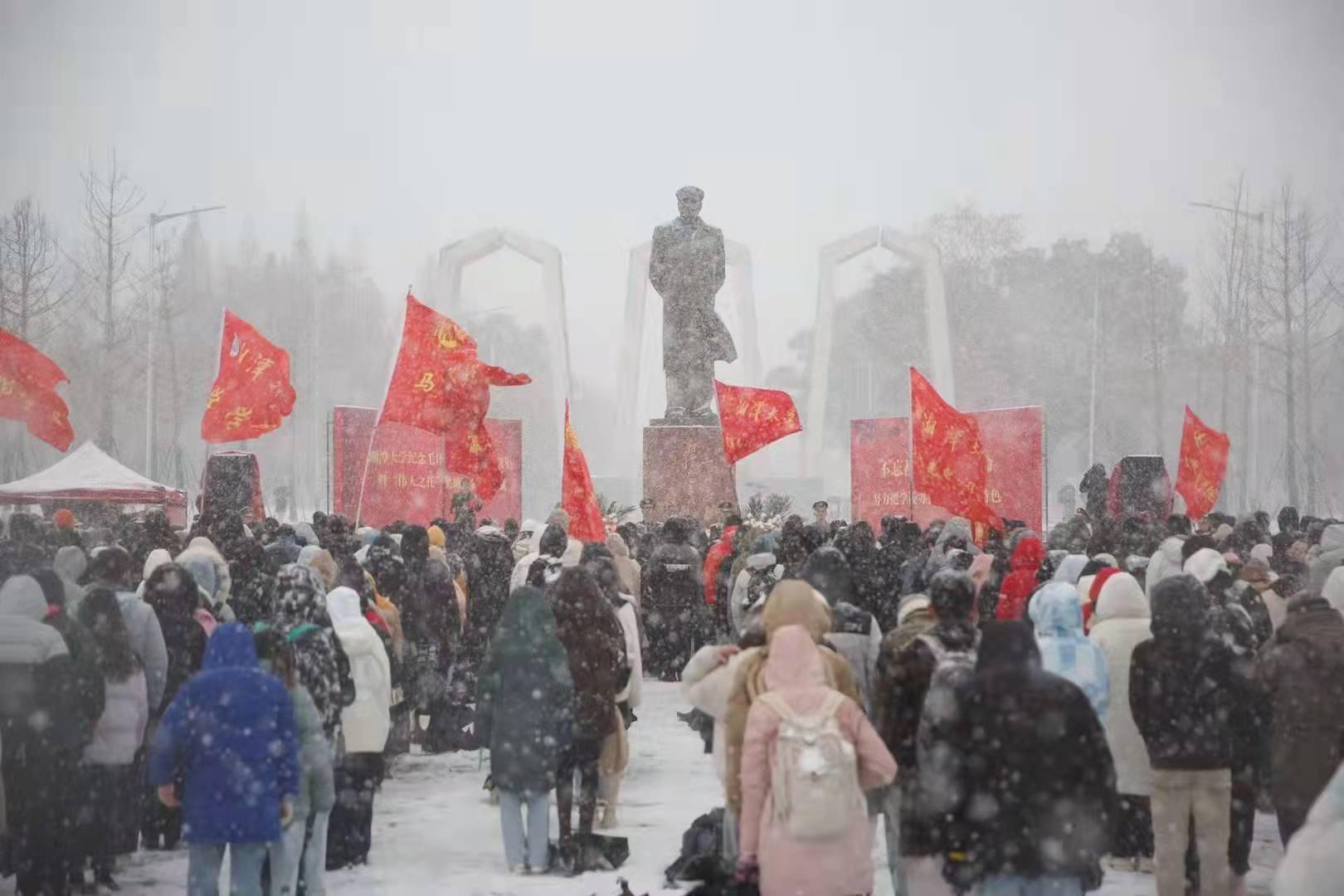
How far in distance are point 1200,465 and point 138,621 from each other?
12574mm

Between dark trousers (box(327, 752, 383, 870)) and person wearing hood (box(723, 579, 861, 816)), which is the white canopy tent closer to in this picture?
dark trousers (box(327, 752, 383, 870))

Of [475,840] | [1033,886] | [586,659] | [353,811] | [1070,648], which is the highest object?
[1070,648]

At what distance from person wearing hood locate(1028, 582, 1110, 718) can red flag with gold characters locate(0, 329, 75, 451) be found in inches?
444

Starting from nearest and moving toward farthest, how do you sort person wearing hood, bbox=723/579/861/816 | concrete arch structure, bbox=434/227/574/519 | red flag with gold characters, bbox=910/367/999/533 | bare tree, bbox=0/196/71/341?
person wearing hood, bbox=723/579/861/816, red flag with gold characters, bbox=910/367/999/533, bare tree, bbox=0/196/71/341, concrete arch structure, bbox=434/227/574/519

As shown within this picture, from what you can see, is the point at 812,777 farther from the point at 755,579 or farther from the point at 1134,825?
the point at 755,579

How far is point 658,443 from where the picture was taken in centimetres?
2006

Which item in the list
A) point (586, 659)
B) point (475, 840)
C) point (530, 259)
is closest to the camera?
point (586, 659)

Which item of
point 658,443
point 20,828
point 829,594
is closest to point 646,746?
point 829,594

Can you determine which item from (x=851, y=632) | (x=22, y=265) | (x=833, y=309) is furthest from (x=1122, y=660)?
(x=833, y=309)

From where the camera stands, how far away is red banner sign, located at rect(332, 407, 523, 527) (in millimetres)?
17406

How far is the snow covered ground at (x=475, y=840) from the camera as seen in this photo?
718 centimetres

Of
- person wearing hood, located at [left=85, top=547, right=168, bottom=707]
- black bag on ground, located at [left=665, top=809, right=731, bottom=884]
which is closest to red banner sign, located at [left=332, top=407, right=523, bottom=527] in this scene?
person wearing hood, located at [left=85, top=547, right=168, bottom=707]

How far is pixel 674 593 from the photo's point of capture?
14.3m

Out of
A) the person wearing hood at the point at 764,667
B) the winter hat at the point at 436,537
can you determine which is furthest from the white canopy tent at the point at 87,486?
the person wearing hood at the point at 764,667
